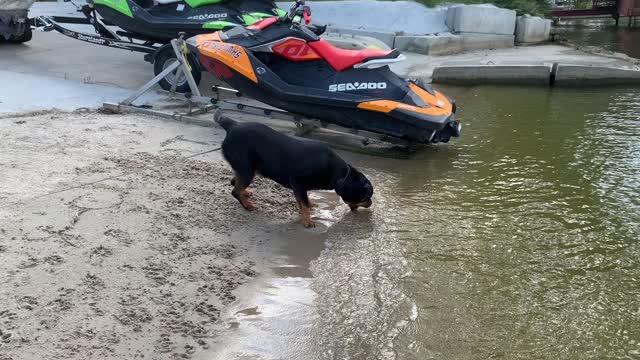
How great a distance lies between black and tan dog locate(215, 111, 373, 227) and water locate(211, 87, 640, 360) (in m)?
0.33

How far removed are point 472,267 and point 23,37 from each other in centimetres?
1080

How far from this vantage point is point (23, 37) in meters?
12.1

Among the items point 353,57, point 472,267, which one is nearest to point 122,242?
point 472,267

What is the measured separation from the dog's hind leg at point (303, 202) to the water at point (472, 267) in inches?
4.9

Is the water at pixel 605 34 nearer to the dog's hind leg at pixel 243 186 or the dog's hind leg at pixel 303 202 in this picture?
the dog's hind leg at pixel 303 202

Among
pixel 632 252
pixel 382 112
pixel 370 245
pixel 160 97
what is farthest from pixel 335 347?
pixel 160 97

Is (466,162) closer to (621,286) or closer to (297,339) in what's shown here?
(621,286)

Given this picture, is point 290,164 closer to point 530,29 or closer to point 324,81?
point 324,81

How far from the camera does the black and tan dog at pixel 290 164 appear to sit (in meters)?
5.09

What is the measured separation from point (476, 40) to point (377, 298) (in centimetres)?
1202

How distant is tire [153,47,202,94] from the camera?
9.08m

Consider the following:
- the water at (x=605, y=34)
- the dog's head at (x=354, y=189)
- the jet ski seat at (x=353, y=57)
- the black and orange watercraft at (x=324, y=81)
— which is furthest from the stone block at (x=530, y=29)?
the dog's head at (x=354, y=189)

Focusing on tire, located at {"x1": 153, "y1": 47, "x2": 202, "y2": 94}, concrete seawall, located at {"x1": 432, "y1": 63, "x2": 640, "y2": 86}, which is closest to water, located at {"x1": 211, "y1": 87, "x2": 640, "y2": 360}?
tire, located at {"x1": 153, "y1": 47, "x2": 202, "y2": 94}

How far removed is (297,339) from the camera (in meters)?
3.57
